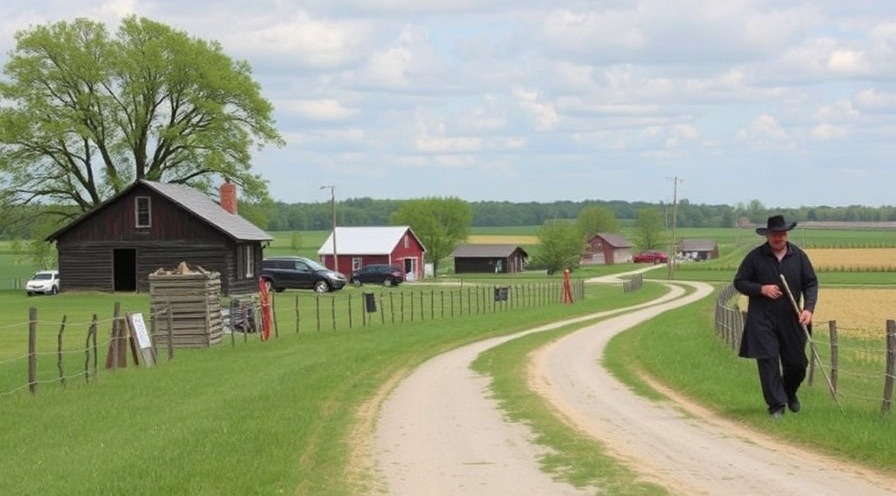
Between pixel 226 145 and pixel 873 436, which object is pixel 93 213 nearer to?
pixel 226 145

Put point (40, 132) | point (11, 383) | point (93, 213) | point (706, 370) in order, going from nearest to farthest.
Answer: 1. point (706, 370)
2. point (11, 383)
3. point (93, 213)
4. point (40, 132)

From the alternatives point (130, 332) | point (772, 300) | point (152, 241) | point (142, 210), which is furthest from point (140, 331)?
point (142, 210)

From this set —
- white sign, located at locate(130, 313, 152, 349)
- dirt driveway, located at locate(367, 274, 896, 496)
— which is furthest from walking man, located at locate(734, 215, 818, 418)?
white sign, located at locate(130, 313, 152, 349)

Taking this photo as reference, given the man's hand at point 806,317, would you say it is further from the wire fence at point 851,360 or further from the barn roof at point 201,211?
the barn roof at point 201,211

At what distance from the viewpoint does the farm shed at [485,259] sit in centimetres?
13125

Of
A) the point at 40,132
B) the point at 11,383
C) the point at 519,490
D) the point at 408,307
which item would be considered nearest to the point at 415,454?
the point at 519,490

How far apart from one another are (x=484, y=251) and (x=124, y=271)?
7611 cm

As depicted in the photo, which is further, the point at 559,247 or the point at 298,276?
the point at 559,247

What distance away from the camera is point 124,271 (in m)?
59.2

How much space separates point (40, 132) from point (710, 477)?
60.3 metres

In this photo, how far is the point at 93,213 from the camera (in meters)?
57.6

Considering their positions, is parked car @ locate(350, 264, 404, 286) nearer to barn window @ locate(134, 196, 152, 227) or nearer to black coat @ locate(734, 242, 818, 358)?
barn window @ locate(134, 196, 152, 227)

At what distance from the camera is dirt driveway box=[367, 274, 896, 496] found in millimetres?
9180

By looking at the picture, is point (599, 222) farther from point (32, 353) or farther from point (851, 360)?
point (32, 353)
